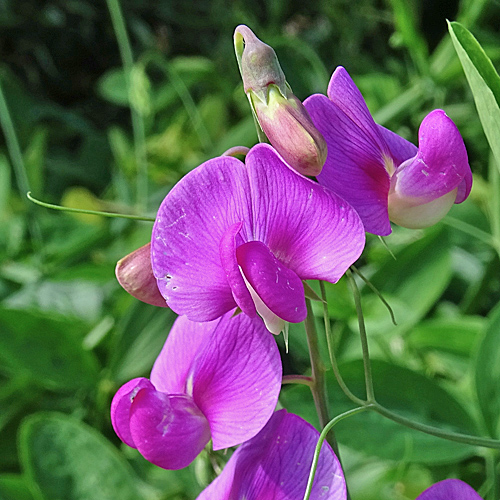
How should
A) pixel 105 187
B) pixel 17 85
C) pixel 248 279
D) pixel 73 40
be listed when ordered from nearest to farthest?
pixel 248 279 < pixel 105 187 < pixel 17 85 < pixel 73 40

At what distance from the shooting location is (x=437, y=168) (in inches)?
13.7

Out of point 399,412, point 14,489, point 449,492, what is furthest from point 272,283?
point 14,489

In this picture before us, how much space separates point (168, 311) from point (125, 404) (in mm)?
462

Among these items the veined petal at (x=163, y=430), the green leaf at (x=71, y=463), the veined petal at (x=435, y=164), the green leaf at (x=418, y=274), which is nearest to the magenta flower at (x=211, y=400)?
the veined petal at (x=163, y=430)

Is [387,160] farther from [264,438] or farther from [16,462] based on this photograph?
[16,462]

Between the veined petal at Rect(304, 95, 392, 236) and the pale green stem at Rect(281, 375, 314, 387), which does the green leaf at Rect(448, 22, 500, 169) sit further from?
the pale green stem at Rect(281, 375, 314, 387)

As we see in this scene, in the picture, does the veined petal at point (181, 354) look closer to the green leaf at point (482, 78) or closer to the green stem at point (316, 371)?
the green stem at point (316, 371)

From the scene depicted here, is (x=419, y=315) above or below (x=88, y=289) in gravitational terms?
above

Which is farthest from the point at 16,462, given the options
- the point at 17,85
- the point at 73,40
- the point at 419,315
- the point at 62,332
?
the point at 73,40

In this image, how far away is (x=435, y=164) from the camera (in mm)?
349

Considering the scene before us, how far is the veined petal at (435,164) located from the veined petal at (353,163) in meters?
0.01

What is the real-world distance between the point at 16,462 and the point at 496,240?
64 centimetres

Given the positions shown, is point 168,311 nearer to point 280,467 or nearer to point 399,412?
point 399,412

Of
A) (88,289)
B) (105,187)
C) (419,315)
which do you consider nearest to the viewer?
(419,315)
